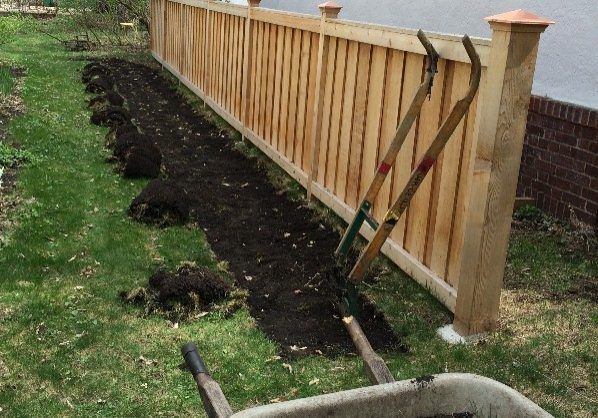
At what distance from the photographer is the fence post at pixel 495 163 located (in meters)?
3.75

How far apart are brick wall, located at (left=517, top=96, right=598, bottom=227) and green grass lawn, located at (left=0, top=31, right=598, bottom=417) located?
1.52 ft

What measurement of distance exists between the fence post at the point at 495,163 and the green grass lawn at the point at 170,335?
27 cm

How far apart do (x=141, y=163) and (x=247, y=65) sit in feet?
6.89

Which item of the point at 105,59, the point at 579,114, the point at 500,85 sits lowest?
the point at 105,59

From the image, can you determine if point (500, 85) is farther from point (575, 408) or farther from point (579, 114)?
point (579, 114)

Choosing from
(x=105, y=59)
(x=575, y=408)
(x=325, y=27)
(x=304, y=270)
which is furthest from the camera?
(x=105, y=59)

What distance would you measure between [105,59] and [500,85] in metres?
15.4

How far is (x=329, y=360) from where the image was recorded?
4.05 metres

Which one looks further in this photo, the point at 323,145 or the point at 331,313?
the point at 323,145

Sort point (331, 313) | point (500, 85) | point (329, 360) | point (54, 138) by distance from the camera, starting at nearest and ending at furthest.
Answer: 1. point (500, 85)
2. point (329, 360)
3. point (331, 313)
4. point (54, 138)

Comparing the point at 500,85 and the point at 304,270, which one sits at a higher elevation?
the point at 500,85

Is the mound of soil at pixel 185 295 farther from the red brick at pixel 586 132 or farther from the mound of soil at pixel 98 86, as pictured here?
the mound of soil at pixel 98 86

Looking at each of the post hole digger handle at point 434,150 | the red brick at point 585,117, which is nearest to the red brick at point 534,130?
the red brick at point 585,117

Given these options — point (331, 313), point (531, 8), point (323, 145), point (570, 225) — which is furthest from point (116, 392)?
point (531, 8)
